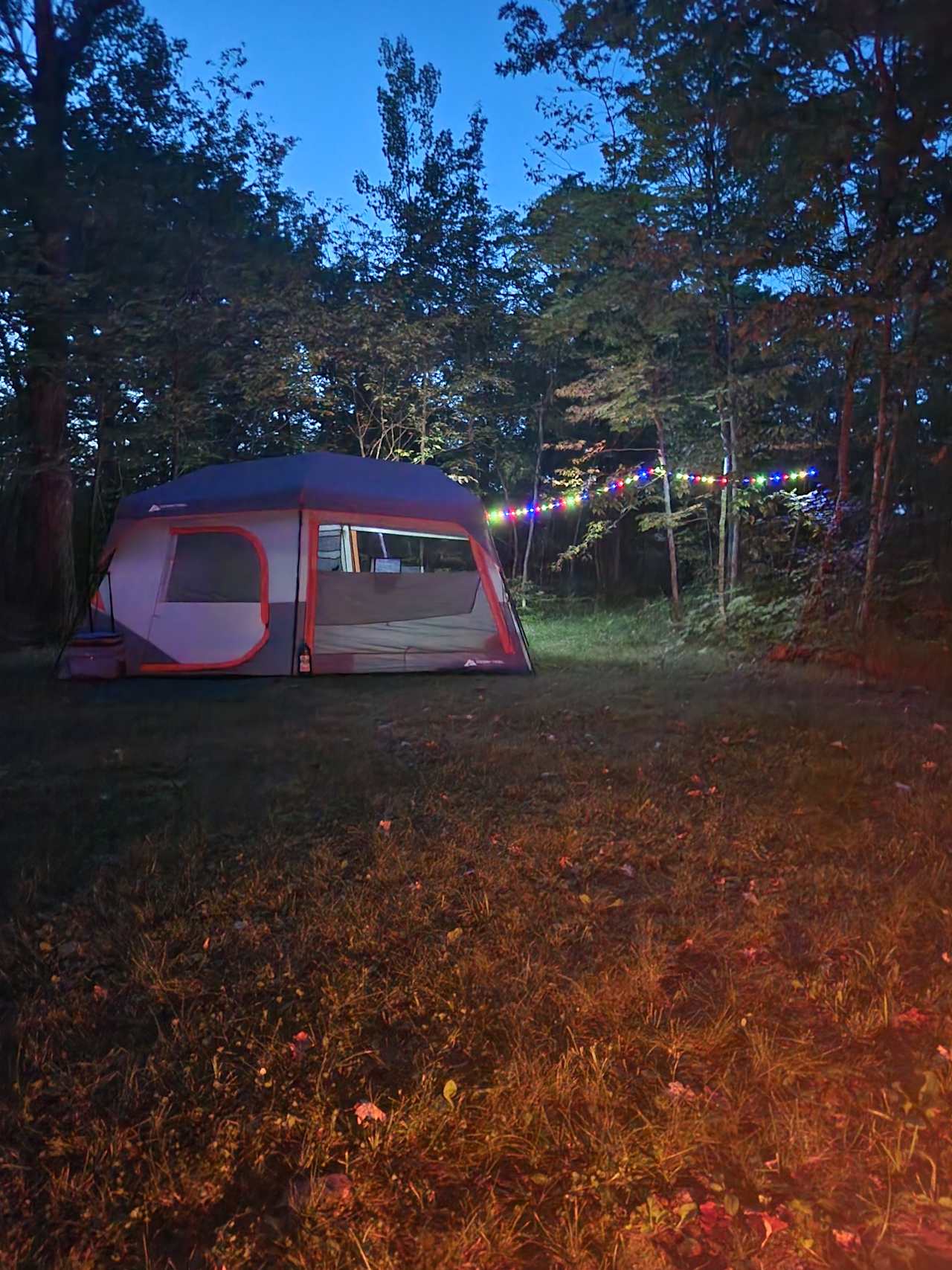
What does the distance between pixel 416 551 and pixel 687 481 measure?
15.3 ft

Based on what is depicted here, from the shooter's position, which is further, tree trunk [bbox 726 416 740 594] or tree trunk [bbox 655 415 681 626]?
tree trunk [bbox 655 415 681 626]

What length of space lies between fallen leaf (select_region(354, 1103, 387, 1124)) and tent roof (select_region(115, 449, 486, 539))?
6.95 metres

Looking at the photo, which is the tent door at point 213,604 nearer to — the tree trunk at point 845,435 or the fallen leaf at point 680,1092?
the tree trunk at point 845,435

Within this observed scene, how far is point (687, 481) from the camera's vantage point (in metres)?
13.4

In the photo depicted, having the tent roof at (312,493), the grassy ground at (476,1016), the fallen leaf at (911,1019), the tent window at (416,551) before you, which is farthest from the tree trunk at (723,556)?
the fallen leaf at (911,1019)

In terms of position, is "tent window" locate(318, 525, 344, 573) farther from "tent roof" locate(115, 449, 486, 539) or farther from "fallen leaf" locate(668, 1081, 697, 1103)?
"fallen leaf" locate(668, 1081, 697, 1103)

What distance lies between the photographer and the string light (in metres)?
12.1

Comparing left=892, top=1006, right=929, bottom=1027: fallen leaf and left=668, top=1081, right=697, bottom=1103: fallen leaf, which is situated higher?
left=892, top=1006, right=929, bottom=1027: fallen leaf

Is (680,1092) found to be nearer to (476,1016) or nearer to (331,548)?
(476,1016)

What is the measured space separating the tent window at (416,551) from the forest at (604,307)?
3.50m

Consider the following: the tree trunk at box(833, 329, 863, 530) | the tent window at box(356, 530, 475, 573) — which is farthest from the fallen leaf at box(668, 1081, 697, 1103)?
the tree trunk at box(833, 329, 863, 530)

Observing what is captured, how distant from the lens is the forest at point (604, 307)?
8.38 m

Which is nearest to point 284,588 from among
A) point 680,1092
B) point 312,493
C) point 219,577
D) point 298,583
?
point 298,583

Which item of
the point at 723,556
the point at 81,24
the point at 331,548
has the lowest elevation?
the point at 331,548
